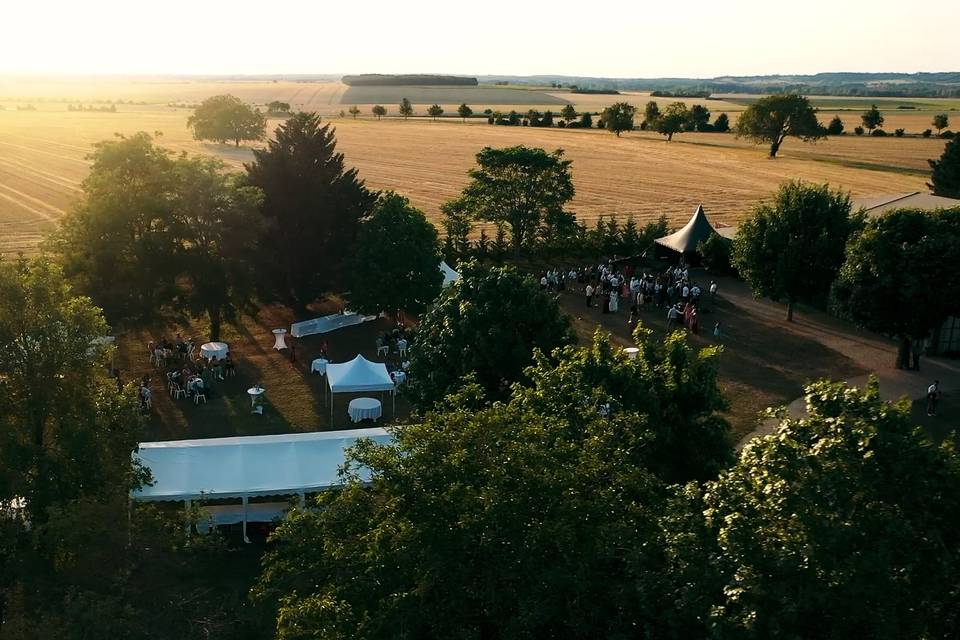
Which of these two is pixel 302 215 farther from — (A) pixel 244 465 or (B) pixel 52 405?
(B) pixel 52 405

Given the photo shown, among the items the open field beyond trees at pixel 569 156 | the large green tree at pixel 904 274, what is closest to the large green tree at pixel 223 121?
the open field beyond trees at pixel 569 156

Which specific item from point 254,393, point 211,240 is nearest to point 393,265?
point 211,240

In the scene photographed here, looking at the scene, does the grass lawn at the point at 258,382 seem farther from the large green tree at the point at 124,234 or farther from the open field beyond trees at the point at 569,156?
the open field beyond trees at the point at 569,156

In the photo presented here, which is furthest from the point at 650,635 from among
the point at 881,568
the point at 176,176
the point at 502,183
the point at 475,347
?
the point at 502,183

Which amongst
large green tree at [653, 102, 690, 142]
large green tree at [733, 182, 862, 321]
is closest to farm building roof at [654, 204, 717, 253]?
large green tree at [733, 182, 862, 321]

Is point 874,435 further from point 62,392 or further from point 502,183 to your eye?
point 502,183

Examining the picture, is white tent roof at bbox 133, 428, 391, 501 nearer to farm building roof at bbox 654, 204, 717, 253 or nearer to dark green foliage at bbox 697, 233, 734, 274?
dark green foliage at bbox 697, 233, 734, 274

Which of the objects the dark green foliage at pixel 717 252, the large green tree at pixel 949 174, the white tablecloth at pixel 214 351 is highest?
the large green tree at pixel 949 174
